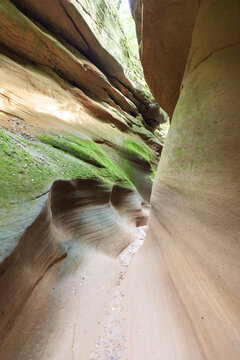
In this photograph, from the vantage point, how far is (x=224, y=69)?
4.94ft

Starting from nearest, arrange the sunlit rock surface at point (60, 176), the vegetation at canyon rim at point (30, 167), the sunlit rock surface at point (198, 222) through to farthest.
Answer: the sunlit rock surface at point (198, 222) → the sunlit rock surface at point (60, 176) → the vegetation at canyon rim at point (30, 167)

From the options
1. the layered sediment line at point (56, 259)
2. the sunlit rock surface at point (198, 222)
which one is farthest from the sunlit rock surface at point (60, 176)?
the sunlit rock surface at point (198, 222)

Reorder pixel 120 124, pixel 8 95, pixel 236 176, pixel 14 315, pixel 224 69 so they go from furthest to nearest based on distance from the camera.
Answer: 1. pixel 120 124
2. pixel 8 95
3. pixel 224 69
4. pixel 14 315
5. pixel 236 176

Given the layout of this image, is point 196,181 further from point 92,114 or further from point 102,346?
point 92,114

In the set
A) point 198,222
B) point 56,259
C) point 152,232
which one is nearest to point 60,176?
point 56,259

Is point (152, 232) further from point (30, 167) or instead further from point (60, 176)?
point (30, 167)

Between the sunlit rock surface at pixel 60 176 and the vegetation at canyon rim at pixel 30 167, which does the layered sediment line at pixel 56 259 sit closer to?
the sunlit rock surface at pixel 60 176

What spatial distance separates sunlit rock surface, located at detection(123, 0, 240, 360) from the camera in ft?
3.50

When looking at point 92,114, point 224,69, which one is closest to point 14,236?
point 224,69

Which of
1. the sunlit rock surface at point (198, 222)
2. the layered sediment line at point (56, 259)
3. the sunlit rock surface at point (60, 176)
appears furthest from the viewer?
the sunlit rock surface at point (60, 176)

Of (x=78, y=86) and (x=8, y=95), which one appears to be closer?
(x=8, y=95)

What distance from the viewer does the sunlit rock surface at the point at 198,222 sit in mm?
1065

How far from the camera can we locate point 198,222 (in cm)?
143

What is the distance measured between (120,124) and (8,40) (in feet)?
15.9
